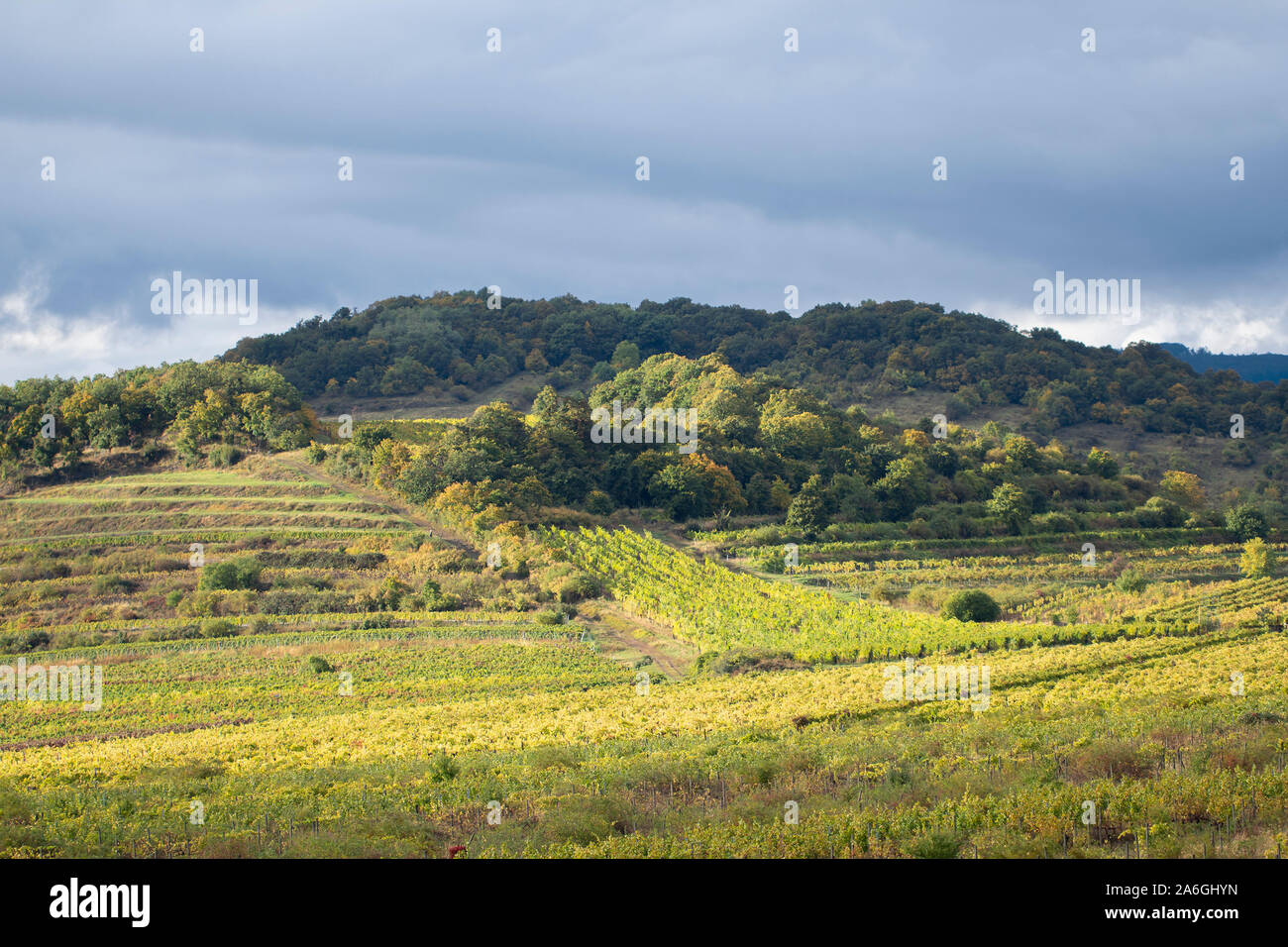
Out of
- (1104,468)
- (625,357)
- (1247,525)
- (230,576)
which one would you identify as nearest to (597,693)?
(230,576)

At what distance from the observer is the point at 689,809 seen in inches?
641

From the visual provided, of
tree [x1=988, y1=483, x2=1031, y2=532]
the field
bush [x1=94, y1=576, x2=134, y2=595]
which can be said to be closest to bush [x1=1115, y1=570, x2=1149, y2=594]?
the field

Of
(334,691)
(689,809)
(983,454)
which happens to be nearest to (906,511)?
(983,454)

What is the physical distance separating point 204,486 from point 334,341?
201ft

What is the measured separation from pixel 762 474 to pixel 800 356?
6124cm

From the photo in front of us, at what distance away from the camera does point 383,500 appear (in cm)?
6134

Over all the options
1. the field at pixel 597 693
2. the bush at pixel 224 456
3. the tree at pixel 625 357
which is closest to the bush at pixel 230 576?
the field at pixel 597 693

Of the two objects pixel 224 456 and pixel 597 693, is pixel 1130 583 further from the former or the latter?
pixel 224 456

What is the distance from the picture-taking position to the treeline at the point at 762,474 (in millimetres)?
61344

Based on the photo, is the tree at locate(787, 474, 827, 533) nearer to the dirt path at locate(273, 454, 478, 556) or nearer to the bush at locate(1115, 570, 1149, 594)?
the bush at locate(1115, 570, 1149, 594)

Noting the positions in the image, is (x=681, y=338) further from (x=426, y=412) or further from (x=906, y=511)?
(x=906, y=511)

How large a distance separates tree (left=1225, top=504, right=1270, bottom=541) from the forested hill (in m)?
42.0

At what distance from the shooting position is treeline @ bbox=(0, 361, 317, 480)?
6969 cm

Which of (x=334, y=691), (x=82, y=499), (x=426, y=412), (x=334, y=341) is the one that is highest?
(x=334, y=341)
